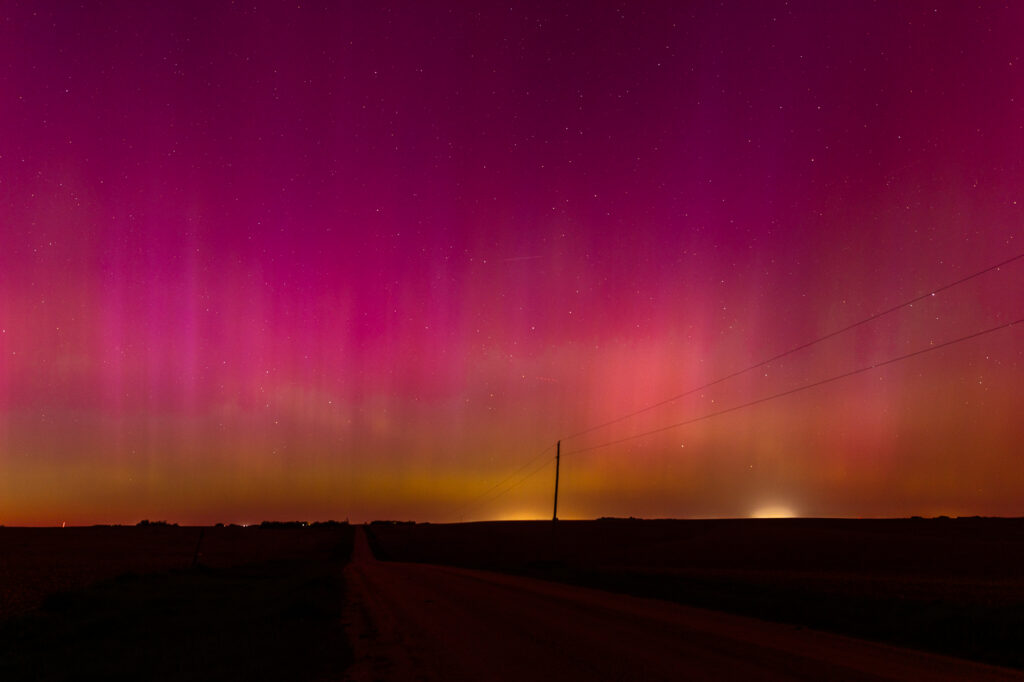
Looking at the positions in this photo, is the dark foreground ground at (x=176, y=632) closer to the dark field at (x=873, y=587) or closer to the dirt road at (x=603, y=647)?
the dirt road at (x=603, y=647)

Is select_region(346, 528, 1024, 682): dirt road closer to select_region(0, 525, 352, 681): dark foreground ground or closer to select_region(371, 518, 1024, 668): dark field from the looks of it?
select_region(0, 525, 352, 681): dark foreground ground

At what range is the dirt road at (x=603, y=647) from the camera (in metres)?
11.3

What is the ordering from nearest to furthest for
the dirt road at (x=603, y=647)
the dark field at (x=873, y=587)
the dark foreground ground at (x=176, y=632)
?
the dirt road at (x=603, y=647)
the dark foreground ground at (x=176, y=632)
the dark field at (x=873, y=587)

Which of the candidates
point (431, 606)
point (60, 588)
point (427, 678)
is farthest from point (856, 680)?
point (60, 588)

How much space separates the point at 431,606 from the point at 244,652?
759 centimetres

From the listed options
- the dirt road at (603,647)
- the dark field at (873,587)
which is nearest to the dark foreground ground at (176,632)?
the dirt road at (603,647)

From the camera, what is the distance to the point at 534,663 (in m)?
12.0

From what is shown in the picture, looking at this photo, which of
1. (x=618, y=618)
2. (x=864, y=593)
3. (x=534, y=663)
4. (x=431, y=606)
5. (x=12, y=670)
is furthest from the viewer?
(x=864, y=593)

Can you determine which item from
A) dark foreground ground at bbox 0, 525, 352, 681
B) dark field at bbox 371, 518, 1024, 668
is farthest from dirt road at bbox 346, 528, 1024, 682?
dark field at bbox 371, 518, 1024, 668

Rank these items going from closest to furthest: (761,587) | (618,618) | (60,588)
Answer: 1. (618,618)
2. (761,587)
3. (60,588)

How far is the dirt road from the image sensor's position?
11.3m

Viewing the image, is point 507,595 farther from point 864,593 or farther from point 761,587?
point 864,593

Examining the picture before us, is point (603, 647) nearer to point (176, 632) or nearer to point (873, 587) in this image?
point (176, 632)

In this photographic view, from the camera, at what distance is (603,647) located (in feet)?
44.5
